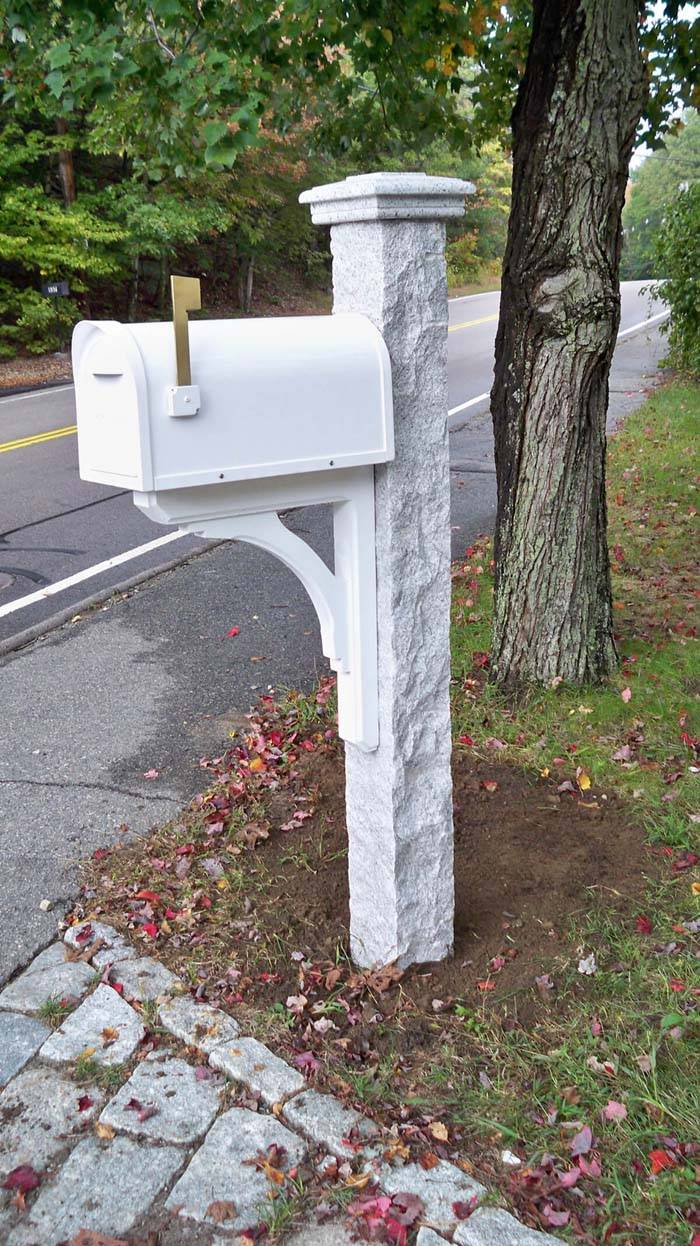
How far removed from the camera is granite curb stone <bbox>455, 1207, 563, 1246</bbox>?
2191mm

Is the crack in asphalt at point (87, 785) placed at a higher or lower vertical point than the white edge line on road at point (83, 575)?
lower

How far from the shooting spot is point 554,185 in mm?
4324

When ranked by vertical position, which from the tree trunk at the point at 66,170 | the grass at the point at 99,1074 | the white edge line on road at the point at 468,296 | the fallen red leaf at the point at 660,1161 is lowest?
the grass at the point at 99,1074

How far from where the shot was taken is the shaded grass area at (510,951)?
8.05 ft

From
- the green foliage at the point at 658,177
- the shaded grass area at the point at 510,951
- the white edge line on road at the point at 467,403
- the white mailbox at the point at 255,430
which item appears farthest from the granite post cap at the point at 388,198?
the green foliage at the point at 658,177

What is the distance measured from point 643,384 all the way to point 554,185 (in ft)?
43.5

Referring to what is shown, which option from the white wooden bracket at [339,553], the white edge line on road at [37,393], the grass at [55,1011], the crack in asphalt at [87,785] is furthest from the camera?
the white edge line on road at [37,393]

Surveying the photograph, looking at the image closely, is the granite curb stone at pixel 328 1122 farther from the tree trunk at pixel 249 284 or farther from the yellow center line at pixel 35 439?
the tree trunk at pixel 249 284

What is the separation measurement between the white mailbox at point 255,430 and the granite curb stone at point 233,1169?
44.0 inches

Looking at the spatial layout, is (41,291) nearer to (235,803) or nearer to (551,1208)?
(235,803)

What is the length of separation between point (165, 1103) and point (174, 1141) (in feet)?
0.43

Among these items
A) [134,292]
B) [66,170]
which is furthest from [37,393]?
[134,292]

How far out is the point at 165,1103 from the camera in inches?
103

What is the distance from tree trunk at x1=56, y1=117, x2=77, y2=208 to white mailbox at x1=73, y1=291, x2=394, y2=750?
20.6 meters
